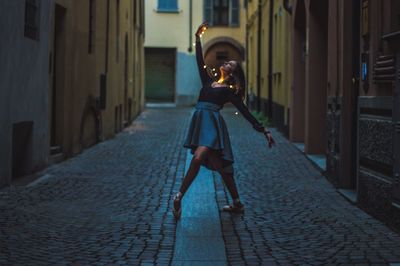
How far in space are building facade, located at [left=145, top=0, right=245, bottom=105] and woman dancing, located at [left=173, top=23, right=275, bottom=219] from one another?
32.1 m

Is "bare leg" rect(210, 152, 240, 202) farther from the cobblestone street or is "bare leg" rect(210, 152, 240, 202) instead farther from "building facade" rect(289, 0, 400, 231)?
"building facade" rect(289, 0, 400, 231)

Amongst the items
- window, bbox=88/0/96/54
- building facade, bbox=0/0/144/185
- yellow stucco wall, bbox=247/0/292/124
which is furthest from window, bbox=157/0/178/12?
window, bbox=88/0/96/54

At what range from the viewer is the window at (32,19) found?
31.7ft

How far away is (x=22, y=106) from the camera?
9453 mm

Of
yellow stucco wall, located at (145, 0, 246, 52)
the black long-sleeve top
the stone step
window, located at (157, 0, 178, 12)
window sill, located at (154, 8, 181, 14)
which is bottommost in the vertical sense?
the stone step

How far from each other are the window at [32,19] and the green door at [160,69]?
1171 inches

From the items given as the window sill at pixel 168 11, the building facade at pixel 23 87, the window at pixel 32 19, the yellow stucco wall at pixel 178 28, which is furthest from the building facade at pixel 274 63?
the window sill at pixel 168 11

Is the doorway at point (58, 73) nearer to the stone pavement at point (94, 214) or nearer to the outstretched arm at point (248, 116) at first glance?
the stone pavement at point (94, 214)

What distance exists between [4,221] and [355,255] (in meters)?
3.45

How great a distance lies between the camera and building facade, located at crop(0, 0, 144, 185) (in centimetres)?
893

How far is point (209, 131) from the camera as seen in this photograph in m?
6.96

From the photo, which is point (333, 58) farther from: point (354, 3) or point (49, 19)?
point (49, 19)

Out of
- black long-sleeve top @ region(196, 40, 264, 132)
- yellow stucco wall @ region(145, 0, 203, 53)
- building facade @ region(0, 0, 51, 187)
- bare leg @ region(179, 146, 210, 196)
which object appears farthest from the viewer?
yellow stucco wall @ region(145, 0, 203, 53)

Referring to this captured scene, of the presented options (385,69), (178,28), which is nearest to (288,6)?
(385,69)
